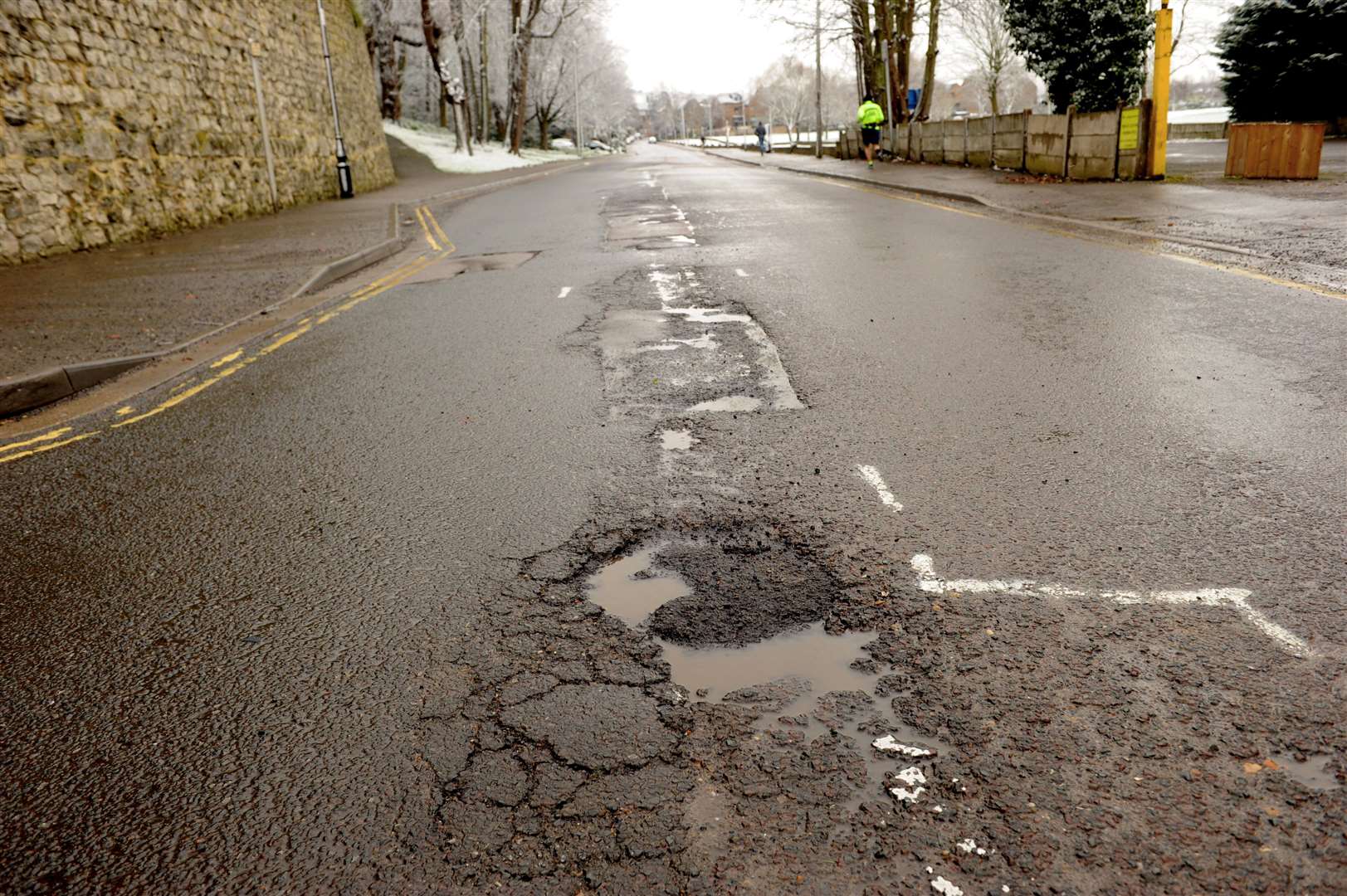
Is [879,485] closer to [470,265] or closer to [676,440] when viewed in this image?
[676,440]

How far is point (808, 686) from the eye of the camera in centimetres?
280

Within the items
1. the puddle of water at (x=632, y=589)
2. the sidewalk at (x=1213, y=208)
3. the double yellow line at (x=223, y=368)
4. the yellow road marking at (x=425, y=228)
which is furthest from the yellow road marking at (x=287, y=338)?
the sidewalk at (x=1213, y=208)

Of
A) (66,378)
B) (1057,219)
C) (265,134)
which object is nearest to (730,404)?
(66,378)

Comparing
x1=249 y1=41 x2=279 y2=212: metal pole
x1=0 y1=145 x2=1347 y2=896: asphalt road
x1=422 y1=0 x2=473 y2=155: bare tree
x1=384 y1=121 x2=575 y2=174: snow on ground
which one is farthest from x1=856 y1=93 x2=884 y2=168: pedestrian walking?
x1=0 y1=145 x2=1347 y2=896: asphalt road

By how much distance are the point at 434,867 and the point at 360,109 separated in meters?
32.8

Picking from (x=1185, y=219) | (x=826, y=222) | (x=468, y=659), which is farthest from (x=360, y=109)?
(x=468, y=659)

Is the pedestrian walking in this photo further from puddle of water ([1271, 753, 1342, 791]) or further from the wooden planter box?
puddle of water ([1271, 753, 1342, 791])

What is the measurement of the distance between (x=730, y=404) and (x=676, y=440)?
71cm

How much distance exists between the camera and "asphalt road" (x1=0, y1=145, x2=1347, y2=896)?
222cm

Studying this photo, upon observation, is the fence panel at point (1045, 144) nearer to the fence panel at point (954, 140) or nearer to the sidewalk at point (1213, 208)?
the sidewalk at point (1213, 208)

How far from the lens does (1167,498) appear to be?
13.2 feet

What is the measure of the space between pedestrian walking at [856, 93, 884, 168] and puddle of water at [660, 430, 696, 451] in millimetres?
26838

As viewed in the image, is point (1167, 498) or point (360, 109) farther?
point (360, 109)

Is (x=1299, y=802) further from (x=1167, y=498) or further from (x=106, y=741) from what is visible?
(x=106, y=741)
